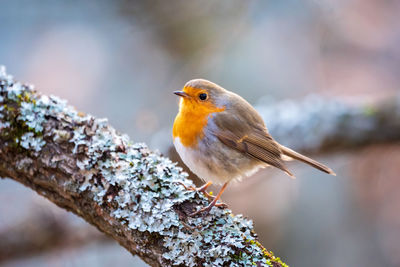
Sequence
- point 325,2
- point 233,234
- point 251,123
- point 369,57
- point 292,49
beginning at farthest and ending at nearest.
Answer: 1. point 292,49
2. point 325,2
3. point 369,57
4. point 251,123
5. point 233,234

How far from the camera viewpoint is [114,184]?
1926mm

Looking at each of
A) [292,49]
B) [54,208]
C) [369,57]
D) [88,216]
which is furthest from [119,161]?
[292,49]

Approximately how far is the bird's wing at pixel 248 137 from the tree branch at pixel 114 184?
532mm

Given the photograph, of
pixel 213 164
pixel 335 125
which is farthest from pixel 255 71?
pixel 213 164

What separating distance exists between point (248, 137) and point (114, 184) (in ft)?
3.43

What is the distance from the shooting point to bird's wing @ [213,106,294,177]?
2.50 meters

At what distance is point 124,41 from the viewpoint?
20.2 feet

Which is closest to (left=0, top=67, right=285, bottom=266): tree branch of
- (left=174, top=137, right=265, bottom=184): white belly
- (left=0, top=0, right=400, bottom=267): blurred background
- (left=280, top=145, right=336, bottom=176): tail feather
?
(left=174, top=137, right=265, bottom=184): white belly

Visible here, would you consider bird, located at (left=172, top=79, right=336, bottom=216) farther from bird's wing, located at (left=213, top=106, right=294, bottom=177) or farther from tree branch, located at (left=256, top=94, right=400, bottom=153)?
tree branch, located at (left=256, top=94, right=400, bottom=153)

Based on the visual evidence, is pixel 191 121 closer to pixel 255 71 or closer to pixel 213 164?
pixel 213 164

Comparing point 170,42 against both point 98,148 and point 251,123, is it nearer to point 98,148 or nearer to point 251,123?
point 251,123

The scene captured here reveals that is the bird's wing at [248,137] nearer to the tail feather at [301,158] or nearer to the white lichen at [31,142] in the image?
the tail feather at [301,158]

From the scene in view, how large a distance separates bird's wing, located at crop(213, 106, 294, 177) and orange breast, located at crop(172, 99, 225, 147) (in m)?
→ 0.08

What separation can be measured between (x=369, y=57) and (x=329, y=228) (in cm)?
237
